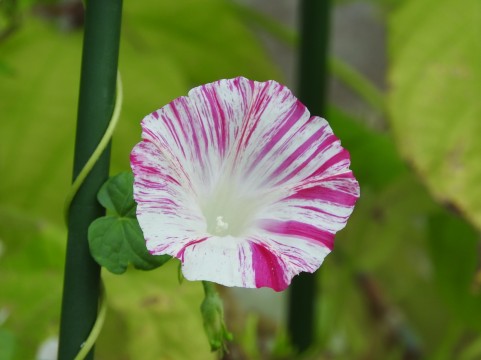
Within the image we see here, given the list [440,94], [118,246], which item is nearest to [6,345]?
[118,246]

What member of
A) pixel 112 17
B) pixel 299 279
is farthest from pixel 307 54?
pixel 112 17

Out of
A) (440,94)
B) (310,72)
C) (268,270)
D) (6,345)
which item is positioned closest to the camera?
(268,270)

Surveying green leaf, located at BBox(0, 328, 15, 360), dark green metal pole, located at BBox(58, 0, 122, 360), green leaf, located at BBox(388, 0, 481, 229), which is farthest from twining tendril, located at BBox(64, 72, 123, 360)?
green leaf, located at BBox(388, 0, 481, 229)

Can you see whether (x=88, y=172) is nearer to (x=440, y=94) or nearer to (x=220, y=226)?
(x=220, y=226)

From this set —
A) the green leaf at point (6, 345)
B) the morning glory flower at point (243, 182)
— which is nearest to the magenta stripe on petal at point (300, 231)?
the morning glory flower at point (243, 182)

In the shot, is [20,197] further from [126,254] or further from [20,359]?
[126,254]

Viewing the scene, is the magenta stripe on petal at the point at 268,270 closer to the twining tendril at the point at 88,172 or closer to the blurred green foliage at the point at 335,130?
the twining tendril at the point at 88,172
